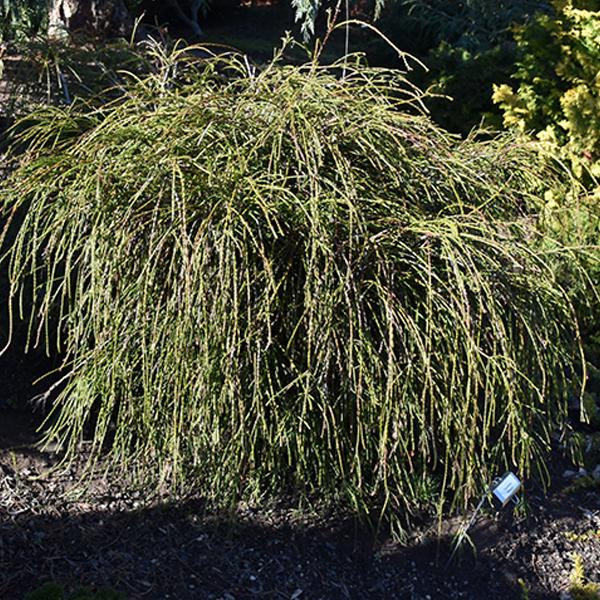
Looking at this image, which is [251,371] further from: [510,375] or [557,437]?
[557,437]

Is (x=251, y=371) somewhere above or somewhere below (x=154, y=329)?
below

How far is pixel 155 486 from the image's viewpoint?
3469 millimetres

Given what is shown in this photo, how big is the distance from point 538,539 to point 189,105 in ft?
6.96

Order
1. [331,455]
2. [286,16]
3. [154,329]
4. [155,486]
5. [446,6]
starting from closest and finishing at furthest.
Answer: [154,329]
[331,455]
[155,486]
[446,6]
[286,16]

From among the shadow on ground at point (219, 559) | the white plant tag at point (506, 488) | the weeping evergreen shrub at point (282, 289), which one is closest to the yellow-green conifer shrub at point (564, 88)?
the weeping evergreen shrub at point (282, 289)

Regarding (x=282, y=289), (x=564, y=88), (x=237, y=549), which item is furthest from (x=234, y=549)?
(x=564, y=88)

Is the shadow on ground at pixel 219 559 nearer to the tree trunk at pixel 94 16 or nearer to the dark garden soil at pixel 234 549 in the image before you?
the dark garden soil at pixel 234 549

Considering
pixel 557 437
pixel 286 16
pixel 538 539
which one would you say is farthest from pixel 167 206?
pixel 286 16

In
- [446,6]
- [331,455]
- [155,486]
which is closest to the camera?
[331,455]

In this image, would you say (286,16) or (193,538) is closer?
(193,538)

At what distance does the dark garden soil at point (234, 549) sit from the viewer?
9.91ft

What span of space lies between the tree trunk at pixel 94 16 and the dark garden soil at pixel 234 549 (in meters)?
4.19

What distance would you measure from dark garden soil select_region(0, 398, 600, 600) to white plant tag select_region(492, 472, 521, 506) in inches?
10.7

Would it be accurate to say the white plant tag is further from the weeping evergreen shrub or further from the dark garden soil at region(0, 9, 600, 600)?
the dark garden soil at region(0, 9, 600, 600)
